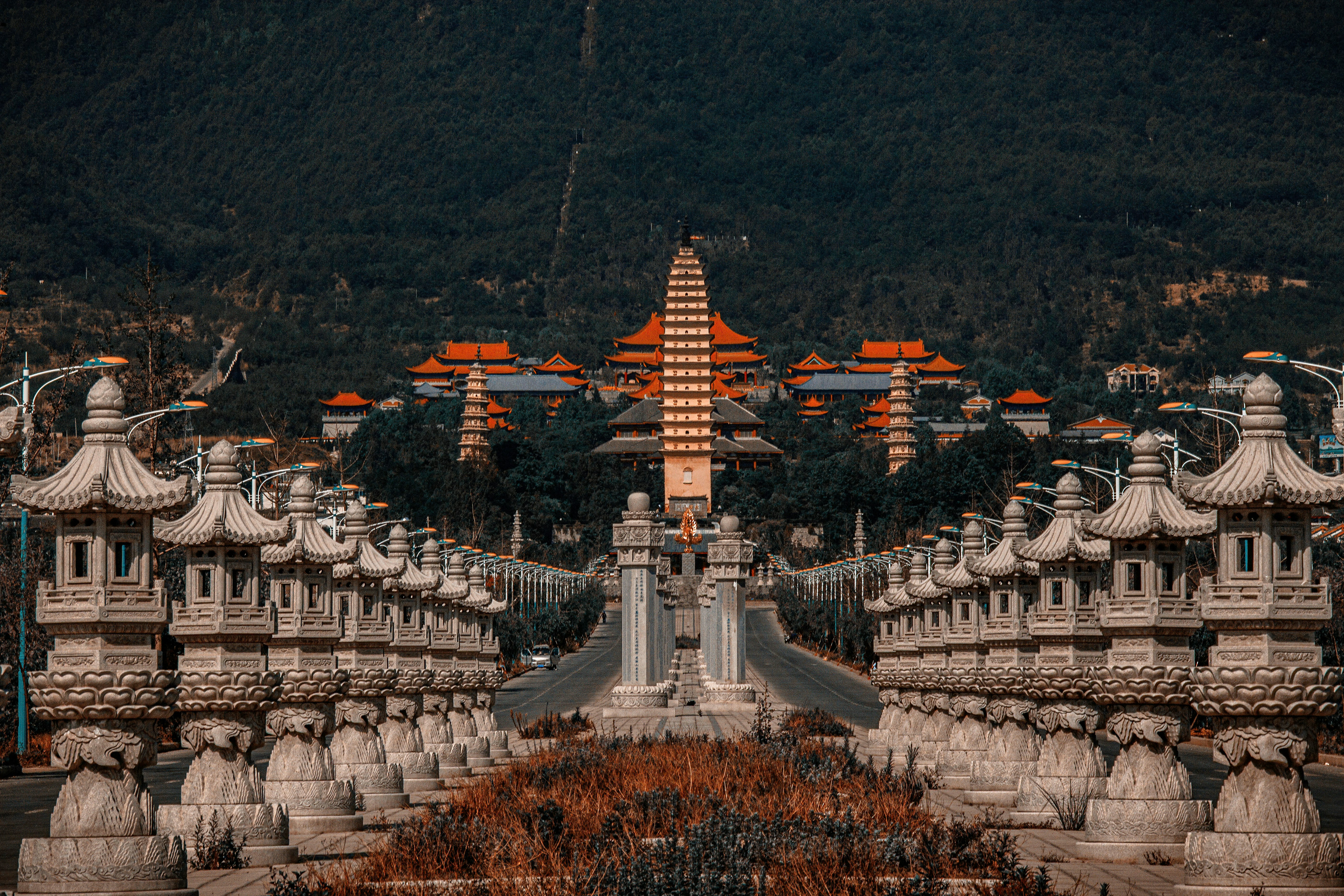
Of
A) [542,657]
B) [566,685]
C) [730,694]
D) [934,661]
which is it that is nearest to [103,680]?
[934,661]

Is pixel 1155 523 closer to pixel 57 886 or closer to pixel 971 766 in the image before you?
pixel 971 766

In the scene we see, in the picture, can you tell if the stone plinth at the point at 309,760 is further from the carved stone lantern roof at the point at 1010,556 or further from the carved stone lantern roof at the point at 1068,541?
the carved stone lantern roof at the point at 1010,556

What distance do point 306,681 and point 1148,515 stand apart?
10.5 m

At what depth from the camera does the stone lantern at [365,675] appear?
29078 millimetres

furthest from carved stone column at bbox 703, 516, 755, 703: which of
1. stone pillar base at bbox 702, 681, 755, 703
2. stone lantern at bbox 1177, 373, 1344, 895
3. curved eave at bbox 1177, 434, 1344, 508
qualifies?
stone lantern at bbox 1177, 373, 1344, 895

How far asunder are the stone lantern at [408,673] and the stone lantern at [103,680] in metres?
11.9

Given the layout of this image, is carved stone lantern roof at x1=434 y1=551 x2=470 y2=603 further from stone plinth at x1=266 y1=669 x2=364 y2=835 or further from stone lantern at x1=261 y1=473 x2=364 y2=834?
stone plinth at x1=266 y1=669 x2=364 y2=835

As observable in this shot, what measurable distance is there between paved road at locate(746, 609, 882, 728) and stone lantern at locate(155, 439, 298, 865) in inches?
1202

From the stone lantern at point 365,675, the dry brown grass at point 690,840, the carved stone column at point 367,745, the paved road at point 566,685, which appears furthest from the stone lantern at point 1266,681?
the paved road at point 566,685

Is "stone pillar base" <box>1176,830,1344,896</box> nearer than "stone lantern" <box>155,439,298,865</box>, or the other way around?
"stone pillar base" <box>1176,830,1344,896</box>

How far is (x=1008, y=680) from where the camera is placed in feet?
92.3

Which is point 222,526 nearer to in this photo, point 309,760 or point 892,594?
point 309,760

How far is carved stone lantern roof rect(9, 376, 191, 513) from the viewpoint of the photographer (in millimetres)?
18609

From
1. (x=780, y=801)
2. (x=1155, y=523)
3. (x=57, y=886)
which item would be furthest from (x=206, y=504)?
(x=1155, y=523)
